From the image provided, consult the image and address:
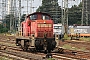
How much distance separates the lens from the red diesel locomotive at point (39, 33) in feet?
52.4

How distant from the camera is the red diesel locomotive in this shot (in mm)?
15977

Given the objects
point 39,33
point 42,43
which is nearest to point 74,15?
point 39,33

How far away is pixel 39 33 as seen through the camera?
16422 mm

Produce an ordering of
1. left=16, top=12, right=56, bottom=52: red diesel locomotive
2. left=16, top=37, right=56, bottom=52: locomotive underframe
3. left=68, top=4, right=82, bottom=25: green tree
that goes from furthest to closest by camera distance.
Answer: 1. left=68, top=4, right=82, bottom=25: green tree
2. left=16, top=12, right=56, bottom=52: red diesel locomotive
3. left=16, top=37, right=56, bottom=52: locomotive underframe

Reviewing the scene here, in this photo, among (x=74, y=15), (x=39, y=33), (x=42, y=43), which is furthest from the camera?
(x=74, y=15)

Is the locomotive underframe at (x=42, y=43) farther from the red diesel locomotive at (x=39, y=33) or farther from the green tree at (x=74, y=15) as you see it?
the green tree at (x=74, y=15)

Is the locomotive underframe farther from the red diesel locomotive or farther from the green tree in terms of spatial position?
the green tree

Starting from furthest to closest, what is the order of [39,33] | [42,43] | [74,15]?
[74,15] → [39,33] → [42,43]

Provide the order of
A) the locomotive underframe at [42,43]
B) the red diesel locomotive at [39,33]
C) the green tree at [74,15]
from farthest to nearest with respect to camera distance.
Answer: the green tree at [74,15] < the red diesel locomotive at [39,33] < the locomotive underframe at [42,43]

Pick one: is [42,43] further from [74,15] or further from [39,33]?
[74,15]

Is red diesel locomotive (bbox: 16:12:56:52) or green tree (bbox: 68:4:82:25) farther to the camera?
green tree (bbox: 68:4:82:25)

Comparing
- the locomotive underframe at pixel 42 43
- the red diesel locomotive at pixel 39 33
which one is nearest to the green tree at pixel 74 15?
the red diesel locomotive at pixel 39 33

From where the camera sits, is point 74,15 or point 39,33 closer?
point 39,33

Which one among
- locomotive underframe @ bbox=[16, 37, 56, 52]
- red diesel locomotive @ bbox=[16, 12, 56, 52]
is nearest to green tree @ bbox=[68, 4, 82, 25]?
red diesel locomotive @ bbox=[16, 12, 56, 52]
